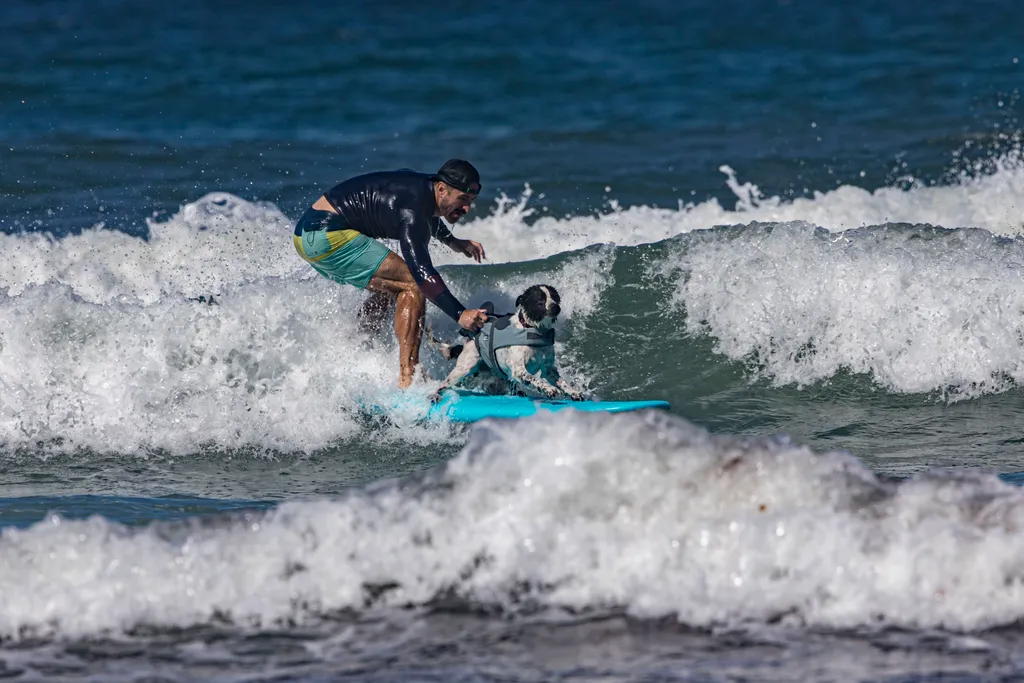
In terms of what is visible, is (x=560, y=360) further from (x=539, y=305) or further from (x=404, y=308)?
(x=539, y=305)

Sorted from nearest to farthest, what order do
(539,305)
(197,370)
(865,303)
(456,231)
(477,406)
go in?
(539,305) < (477,406) < (197,370) < (865,303) < (456,231)

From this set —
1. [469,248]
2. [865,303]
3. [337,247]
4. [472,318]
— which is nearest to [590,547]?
[472,318]

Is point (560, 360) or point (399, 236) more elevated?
point (399, 236)

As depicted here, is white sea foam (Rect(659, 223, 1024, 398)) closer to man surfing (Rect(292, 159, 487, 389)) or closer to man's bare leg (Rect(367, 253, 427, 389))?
man surfing (Rect(292, 159, 487, 389))

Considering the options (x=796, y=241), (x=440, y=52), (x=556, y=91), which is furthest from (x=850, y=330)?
(x=440, y=52)

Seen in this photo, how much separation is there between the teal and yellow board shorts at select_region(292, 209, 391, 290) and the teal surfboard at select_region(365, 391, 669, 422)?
872 millimetres

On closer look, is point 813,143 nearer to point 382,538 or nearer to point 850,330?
point 850,330

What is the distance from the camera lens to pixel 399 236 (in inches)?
323

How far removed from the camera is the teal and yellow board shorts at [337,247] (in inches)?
331

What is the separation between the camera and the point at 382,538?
5.35 m

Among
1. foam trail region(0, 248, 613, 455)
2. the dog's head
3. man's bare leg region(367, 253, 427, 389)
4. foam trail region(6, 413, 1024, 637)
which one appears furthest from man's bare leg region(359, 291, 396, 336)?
foam trail region(6, 413, 1024, 637)

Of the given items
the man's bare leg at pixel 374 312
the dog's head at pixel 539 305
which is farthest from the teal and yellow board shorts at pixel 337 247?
the dog's head at pixel 539 305

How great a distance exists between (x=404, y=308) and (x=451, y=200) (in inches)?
30.2

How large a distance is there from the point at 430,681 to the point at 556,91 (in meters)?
14.2
